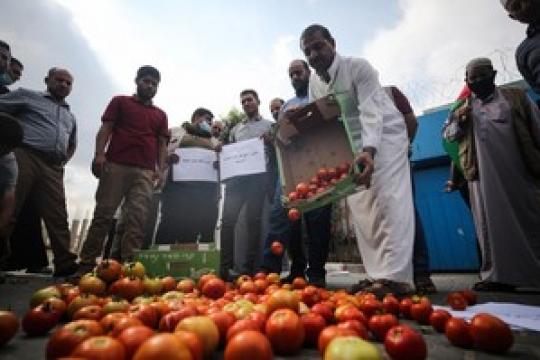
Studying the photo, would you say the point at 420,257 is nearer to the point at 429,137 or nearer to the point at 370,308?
the point at 370,308

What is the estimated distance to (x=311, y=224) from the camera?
3.90m

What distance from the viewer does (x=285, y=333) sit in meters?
1.45

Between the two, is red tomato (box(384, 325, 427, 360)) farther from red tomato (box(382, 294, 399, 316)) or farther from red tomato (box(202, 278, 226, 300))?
red tomato (box(202, 278, 226, 300))

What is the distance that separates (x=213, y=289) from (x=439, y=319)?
1430 millimetres

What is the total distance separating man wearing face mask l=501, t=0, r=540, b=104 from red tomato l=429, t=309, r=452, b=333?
1.56m

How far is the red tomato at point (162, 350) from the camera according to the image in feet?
3.31

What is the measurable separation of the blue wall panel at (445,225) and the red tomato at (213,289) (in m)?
5.57

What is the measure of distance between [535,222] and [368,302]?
8.32 ft

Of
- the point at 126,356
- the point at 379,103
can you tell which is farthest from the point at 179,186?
the point at 126,356

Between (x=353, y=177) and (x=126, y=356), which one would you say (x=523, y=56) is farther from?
(x=126, y=356)

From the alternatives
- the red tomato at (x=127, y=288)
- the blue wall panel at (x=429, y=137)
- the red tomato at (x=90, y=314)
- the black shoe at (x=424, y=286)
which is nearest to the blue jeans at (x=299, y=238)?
the black shoe at (x=424, y=286)

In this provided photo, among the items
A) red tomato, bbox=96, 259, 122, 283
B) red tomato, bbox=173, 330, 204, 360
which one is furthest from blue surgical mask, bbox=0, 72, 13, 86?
red tomato, bbox=173, 330, 204, 360

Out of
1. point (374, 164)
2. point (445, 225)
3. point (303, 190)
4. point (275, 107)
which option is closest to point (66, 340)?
point (303, 190)

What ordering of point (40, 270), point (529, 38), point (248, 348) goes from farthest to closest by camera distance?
point (40, 270) < point (529, 38) < point (248, 348)
